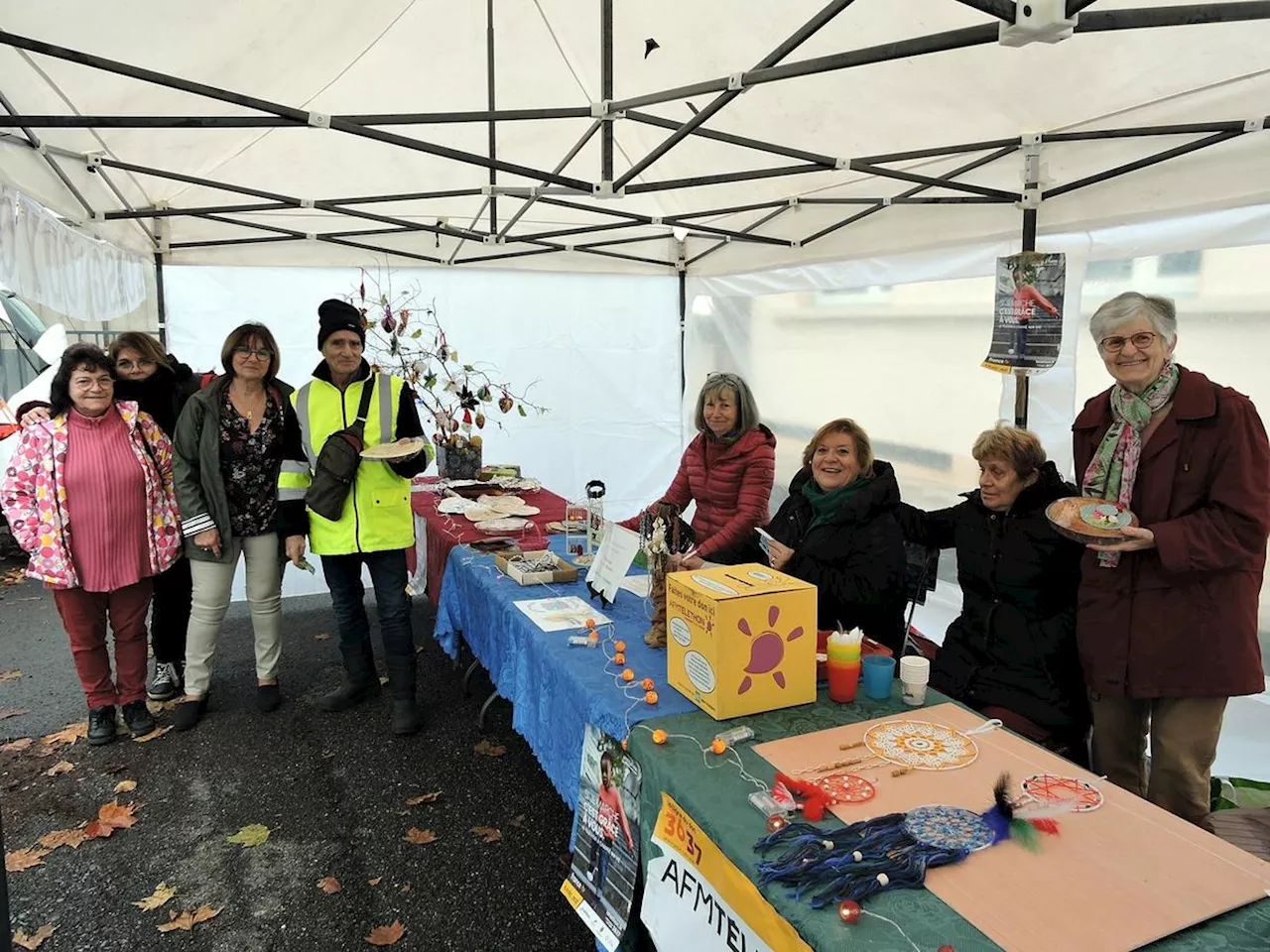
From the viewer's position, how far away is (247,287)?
181 inches

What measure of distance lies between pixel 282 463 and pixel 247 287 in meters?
2.41

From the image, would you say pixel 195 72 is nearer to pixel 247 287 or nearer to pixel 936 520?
pixel 247 287

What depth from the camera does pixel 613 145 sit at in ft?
11.6

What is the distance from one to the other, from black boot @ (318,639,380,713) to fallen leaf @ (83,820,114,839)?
820mm

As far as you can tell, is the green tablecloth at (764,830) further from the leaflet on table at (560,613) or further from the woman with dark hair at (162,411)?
the woman with dark hair at (162,411)

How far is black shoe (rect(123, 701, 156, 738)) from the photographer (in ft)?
9.45

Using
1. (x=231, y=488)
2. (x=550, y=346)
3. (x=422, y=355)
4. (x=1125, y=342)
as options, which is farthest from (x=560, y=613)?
(x=550, y=346)

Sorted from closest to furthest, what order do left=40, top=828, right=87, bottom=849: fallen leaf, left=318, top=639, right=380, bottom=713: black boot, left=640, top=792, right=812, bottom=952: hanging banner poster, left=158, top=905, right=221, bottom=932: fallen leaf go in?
left=640, top=792, right=812, bottom=952: hanging banner poster → left=158, top=905, right=221, bottom=932: fallen leaf → left=40, top=828, right=87, bottom=849: fallen leaf → left=318, top=639, right=380, bottom=713: black boot

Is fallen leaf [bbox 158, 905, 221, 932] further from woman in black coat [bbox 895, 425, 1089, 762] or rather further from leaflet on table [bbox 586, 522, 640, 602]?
woman in black coat [bbox 895, 425, 1089, 762]

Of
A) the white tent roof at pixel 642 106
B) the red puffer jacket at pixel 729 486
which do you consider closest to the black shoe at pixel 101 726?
the white tent roof at pixel 642 106

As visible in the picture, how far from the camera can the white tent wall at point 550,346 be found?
4.63 meters

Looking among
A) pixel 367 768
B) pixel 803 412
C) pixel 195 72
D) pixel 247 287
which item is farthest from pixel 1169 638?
pixel 247 287

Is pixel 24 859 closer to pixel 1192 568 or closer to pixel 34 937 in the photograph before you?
pixel 34 937

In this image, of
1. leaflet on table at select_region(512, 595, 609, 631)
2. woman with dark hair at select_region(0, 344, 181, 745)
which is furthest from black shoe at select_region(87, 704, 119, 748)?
leaflet on table at select_region(512, 595, 609, 631)
